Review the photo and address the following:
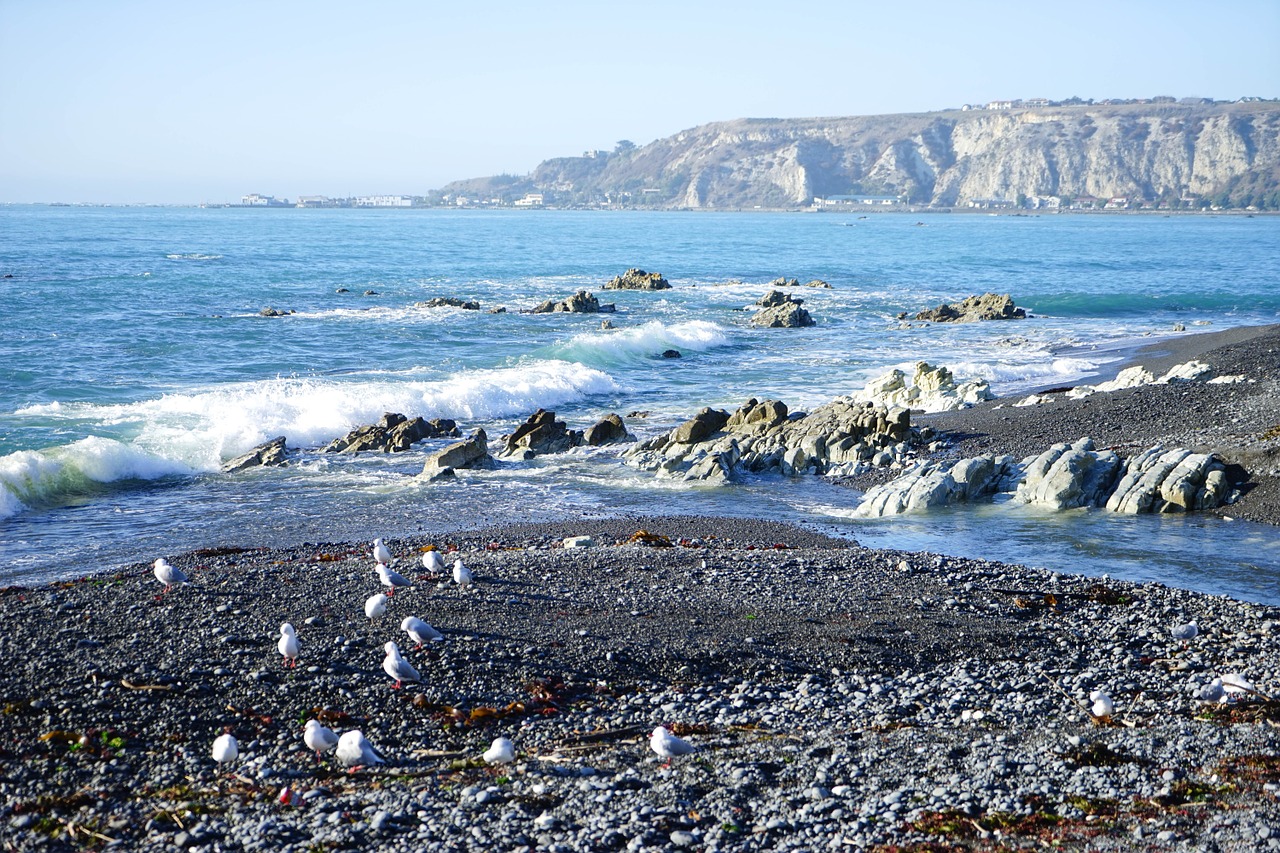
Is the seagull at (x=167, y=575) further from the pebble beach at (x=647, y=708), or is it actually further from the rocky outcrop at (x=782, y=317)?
the rocky outcrop at (x=782, y=317)

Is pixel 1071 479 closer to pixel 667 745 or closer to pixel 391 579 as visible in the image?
pixel 391 579

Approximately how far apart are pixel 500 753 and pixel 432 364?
26.0 m

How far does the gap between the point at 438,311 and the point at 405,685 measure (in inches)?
1508

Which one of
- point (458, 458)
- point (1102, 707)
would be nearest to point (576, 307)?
point (458, 458)

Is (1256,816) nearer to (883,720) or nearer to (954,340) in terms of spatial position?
(883,720)

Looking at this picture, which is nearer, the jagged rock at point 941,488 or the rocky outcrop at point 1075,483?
the rocky outcrop at point 1075,483

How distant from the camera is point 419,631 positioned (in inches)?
383

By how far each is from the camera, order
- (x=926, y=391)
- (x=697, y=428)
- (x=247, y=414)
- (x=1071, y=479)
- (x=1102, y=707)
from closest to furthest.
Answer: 1. (x=1102, y=707)
2. (x=1071, y=479)
3. (x=697, y=428)
4. (x=247, y=414)
5. (x=926, y=391)

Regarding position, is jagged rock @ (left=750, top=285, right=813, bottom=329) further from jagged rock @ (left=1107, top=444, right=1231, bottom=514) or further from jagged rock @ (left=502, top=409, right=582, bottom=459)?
jagged rock @ (left=1107, top=444, right=1231, bottom=514)

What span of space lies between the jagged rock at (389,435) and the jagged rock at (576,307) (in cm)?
2479

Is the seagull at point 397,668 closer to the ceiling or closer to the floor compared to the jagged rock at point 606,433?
closer to the ceiling

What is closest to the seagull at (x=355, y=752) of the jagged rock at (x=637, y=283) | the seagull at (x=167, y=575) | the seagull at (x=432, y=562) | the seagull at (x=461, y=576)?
the seagull at (x=461, y=576)

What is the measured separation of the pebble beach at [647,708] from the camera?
6.79 meters

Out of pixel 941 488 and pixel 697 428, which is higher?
pixel 697 428
